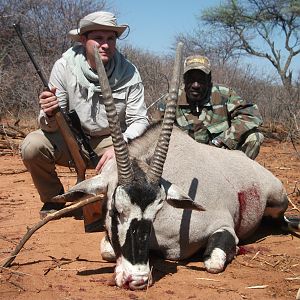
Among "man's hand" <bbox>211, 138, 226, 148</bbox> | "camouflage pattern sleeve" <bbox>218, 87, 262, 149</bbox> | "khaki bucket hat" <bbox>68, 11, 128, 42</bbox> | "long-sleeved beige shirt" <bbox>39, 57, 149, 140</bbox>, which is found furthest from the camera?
"camouflage pattern sleeve" <bbox>218, 87, 262, 149</bbox>

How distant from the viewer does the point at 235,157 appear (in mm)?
5086

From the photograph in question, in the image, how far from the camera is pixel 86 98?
5.34 meters

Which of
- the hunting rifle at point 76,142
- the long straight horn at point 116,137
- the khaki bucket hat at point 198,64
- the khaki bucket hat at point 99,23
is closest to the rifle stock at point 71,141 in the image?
the hunting rifle at point 76,142

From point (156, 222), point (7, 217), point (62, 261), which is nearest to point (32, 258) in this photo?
point (62, 261)

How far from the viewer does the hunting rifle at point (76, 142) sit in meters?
4.73

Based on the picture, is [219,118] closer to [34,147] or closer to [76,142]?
[76,142]

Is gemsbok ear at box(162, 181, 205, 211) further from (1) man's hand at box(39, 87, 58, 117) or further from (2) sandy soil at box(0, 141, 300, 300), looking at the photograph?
(1) man's hand at box(39, 87, 58, 117)

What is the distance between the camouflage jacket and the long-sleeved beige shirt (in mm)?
742

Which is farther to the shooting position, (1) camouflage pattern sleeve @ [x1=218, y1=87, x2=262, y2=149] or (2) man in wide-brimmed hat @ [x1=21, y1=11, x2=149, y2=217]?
(1) camouflage pattern sleeve @ [x1=218, y1=87, x2=262, y2=149]

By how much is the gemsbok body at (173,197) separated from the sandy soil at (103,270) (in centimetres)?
13

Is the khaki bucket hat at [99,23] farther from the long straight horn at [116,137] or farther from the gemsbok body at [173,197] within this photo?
the long straight horn at [116,137]

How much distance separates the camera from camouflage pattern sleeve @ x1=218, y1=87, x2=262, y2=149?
5840 millimetres

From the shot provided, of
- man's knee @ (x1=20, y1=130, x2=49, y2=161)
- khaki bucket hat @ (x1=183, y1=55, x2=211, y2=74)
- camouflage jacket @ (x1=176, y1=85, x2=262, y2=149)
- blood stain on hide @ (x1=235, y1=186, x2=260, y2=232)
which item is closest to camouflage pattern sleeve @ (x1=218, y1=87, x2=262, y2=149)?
camouflage jacket @ (x1=176, y1=85, x2=262, y2=149)

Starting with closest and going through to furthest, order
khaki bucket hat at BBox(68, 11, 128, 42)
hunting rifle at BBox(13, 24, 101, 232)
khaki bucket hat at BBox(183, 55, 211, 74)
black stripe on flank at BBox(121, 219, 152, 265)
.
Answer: black stripe on flank at BBox(121, 219, 152, 265) → hunting rifle at BBox(13, 24, 101, 232) → khaki bucket hat at BBox(68, 11, 128, 42) → khaki bucket hat at BBox(183, 55, 211, 74)
